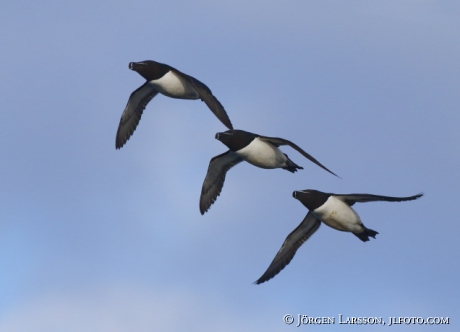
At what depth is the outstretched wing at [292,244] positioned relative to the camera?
22.9 meters

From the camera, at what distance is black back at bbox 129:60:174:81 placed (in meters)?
24.0

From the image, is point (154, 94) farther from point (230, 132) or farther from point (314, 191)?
point (314, 191)

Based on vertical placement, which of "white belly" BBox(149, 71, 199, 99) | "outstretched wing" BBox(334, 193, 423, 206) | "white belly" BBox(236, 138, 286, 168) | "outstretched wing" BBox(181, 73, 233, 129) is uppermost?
"white belly" BBox(149, 71, 199, 99)

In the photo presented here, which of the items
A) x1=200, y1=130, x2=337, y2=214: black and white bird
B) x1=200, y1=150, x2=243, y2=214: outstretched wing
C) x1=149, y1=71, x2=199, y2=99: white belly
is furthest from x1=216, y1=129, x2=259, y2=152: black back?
x1=200, y1=150, x2=243, y2=214: outstretched wing

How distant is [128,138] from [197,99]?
3223mm

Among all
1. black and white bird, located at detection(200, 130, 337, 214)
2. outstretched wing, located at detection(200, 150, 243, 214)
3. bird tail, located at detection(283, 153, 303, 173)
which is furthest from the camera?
outstretched wing, located at detection(200, 150, 243, 214)

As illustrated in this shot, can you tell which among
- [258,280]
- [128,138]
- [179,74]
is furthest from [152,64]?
[258,280]

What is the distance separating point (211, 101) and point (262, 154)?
1.73 meters

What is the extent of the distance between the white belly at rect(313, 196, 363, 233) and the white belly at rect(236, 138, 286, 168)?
66.3 inches

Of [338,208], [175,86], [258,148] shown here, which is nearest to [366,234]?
[338,208]

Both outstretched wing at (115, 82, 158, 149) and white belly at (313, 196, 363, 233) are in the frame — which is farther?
outstretched wing at (115, 82, 158, 149)

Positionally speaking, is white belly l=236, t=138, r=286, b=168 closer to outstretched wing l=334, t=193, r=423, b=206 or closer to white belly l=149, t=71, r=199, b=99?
outstretched wing l=334, t=193, r=423, b=206

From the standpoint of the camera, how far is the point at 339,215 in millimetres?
21594

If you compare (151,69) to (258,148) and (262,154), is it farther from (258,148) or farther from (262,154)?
(262,154)
